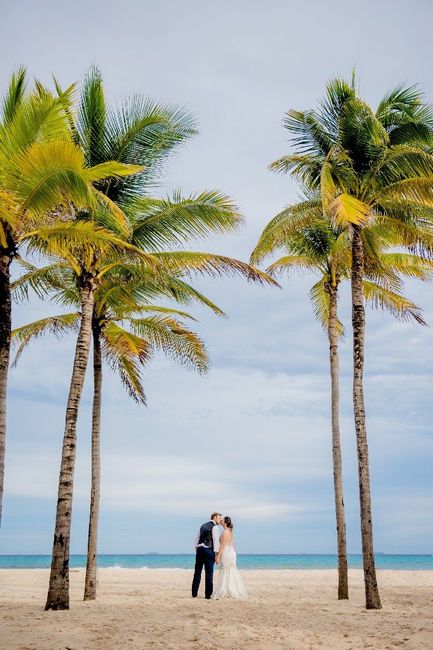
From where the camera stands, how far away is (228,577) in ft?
46.5

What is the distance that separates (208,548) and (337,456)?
12.3 ft

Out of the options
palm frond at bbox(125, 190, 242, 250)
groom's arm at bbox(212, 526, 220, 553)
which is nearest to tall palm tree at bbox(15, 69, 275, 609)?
palm frond at bbox(125, 190, 242, 250)

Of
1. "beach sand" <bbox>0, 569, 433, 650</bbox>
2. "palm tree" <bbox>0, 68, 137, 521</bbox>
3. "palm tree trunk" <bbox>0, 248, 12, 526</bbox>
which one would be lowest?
"beach sand" <bbox>0, 569, 433, 650</bbox>

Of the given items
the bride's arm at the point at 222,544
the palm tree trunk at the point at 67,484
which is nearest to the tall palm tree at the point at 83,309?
the palm tree trunk at the point at 67,484

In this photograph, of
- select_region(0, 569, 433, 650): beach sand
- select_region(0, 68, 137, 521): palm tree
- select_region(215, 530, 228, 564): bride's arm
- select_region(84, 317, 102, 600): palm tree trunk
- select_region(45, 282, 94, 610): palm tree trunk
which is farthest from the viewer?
select_region(215, 530, 228, 564): bride's arm

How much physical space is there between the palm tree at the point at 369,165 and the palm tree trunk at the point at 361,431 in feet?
0.07

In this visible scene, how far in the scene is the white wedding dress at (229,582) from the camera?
14094 millimetres

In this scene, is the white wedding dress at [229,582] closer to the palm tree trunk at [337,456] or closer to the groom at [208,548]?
the groom at [208,548]

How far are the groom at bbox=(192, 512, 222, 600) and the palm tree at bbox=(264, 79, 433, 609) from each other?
3962mm

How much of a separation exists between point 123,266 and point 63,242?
8.76ft

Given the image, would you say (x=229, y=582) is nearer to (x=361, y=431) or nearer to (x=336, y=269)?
(x=361, y=431)

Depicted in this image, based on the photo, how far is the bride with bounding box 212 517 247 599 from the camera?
46.3 feet

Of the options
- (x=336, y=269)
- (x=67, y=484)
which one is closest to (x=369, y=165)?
(x=336, y=269)

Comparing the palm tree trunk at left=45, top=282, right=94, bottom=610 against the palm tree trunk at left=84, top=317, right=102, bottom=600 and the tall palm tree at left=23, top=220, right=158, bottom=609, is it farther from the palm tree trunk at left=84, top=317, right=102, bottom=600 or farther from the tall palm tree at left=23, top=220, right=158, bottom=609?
the palm tree trunk at left=84, top=317, right=102, bottom=600
